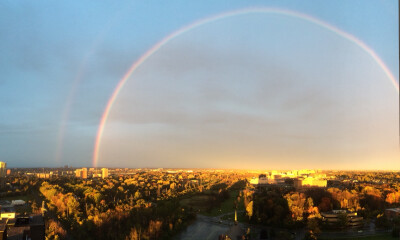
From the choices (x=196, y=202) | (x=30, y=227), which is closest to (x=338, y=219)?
(x=196, y=202)

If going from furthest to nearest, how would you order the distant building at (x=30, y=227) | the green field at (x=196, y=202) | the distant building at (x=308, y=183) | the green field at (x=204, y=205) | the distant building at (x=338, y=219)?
the distant building at (x=308, y=183)
the green field at (x=196, y=202)
the green field at (x=204, y=205)
the distant building at (x=338, y=219)
the distant building at (x=30, y=227)

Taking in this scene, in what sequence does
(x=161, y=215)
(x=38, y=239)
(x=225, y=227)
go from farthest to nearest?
(x=225, y=227)
(x=161, y=215)
(x=38, y=239)

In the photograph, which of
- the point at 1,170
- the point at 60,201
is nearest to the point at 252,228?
the point at 60,201

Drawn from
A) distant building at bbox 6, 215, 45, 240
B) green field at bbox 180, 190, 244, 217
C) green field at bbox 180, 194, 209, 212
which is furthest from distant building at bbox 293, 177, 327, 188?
distant building at bbox 6, 215, 45, 240

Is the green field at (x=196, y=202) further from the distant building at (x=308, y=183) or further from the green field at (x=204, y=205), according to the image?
the distant building at (x=308, y=183)

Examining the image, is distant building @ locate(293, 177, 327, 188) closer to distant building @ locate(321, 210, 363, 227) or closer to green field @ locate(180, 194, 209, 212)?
green field @ locate(180, 194, 209, 212)

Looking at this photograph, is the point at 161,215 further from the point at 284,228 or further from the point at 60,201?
the point at 60,201

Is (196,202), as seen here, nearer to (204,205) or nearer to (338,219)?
(204,205)

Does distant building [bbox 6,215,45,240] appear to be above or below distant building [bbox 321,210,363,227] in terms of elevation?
above

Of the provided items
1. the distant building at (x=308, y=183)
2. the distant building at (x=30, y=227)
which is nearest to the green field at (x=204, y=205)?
the distant building at (x=308, y=183)

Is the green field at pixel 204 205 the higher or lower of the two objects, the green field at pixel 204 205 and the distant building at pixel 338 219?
the lower

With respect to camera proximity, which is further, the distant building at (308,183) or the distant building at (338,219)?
the distant building at (308,183)
